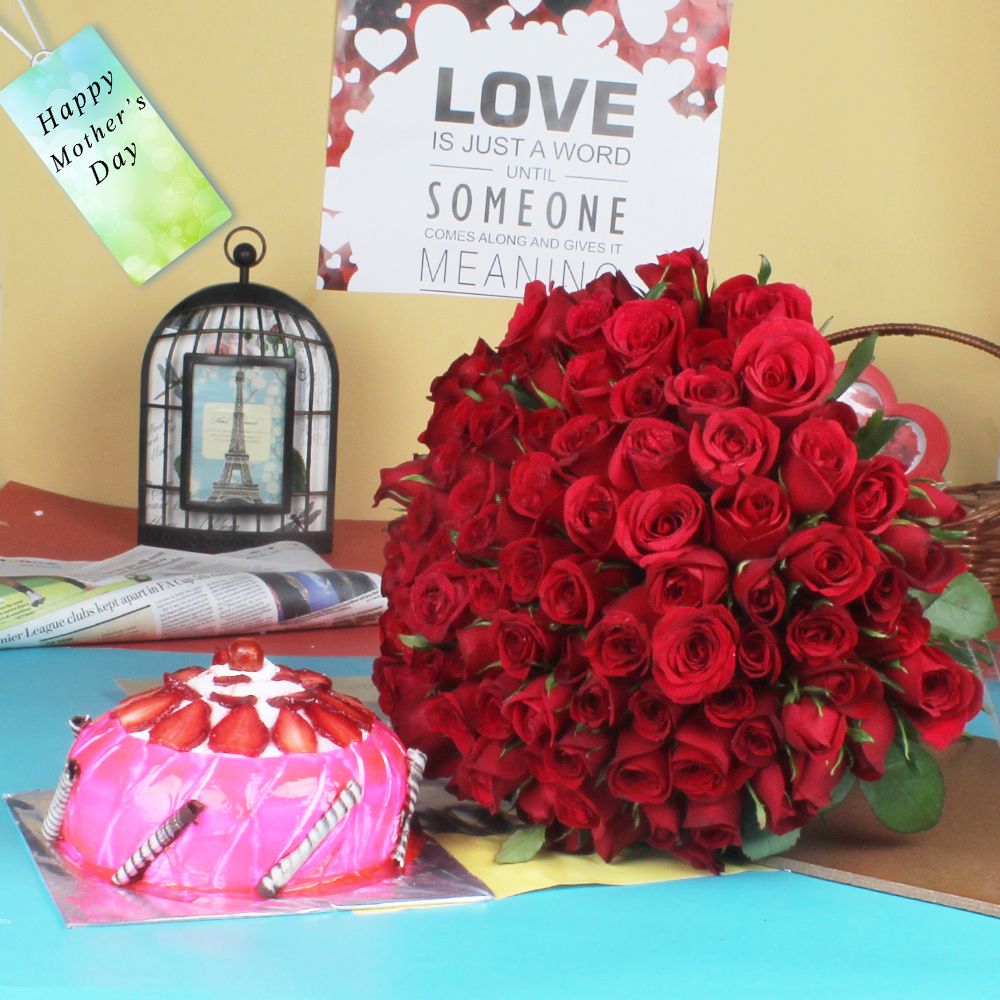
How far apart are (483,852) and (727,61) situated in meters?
1.16

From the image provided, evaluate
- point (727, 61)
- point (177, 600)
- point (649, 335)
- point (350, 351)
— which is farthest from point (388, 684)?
point (727, 61)

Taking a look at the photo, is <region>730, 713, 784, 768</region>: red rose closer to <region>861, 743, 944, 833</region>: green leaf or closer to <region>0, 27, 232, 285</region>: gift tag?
<region>861, 743, 944, 833</region>: green leaf

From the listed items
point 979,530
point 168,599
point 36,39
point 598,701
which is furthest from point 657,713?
point 36,39

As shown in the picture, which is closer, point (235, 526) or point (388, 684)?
point (388, 684)

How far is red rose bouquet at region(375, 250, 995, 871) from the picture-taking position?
48 centimetres

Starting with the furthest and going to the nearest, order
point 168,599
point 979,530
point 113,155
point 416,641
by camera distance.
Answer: point 113,155
point 979,530
point 168,599
point 416,641

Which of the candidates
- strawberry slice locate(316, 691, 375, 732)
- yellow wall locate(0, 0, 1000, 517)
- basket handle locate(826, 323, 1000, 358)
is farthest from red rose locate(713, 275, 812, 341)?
yellow wall locate(0, 0, 1000, 517)

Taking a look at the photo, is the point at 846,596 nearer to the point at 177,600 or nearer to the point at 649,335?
the point at 649,335

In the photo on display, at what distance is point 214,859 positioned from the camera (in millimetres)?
479

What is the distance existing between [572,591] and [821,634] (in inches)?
3.6

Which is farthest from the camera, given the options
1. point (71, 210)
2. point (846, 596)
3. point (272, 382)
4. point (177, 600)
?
point (71, 210)

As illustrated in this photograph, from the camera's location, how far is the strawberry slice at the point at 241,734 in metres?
0.48

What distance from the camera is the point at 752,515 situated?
18.9 inches

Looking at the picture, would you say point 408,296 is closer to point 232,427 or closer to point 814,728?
point 232,427
